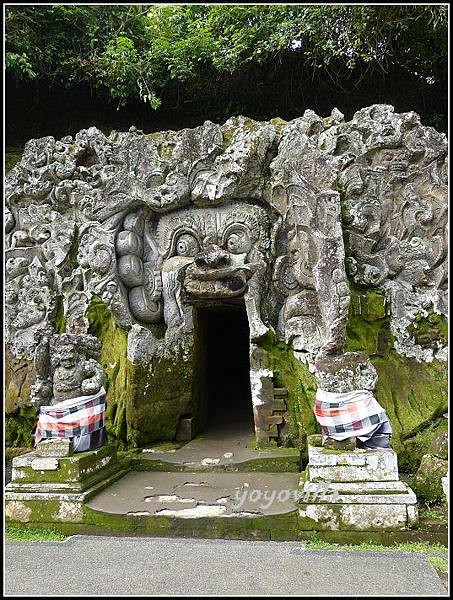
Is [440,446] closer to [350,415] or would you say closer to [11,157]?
[350,415]

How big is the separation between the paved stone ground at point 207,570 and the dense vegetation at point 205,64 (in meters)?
8.97

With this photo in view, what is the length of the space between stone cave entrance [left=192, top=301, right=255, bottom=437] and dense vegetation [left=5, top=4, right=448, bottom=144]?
5.07m

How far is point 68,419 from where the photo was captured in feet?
18.9

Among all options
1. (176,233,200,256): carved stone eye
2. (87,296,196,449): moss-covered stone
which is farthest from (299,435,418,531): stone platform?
A: (176,233,200,256): carved stone eye

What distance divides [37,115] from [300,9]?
6385 mm

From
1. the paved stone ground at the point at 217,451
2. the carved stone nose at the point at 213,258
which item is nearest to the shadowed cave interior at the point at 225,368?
the paved stone ground at the point at 217,451

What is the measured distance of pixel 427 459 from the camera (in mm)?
5859

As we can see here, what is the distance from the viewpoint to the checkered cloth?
5.11 meters

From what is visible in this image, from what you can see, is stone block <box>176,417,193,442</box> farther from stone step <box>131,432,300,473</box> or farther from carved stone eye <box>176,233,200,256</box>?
carved stone eye <box>176,233,200,256</box>

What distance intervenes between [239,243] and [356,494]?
4171mm

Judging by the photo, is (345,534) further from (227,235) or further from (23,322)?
(23,322)

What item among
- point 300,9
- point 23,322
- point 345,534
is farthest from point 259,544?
point 300,9

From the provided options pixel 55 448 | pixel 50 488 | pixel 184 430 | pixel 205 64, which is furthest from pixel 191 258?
pixel 205 64

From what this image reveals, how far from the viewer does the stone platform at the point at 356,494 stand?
473 centimetres
